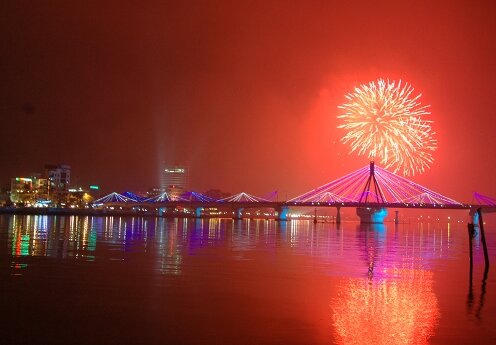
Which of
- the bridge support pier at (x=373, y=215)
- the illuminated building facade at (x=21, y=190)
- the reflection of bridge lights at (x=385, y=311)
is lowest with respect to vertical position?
the reflection of bridge lights at (x=385, y=311)

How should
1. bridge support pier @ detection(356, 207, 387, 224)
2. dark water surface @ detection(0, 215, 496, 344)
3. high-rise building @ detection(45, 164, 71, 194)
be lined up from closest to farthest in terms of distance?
dark water surface @ detection(0, 215, 496, 344), bridge support pier @ detection(356, 207, 387, 224), high-rise building @ detection(45, 164, 71, 194)

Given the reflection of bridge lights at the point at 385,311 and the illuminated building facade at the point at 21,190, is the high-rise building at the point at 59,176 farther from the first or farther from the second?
the reflection of bridge lights at the point at 385,311

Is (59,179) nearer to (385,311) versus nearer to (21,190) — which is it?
(21,190)

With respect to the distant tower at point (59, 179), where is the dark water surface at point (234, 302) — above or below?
below

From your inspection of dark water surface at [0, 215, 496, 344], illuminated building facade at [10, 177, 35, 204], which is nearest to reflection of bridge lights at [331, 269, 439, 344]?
dark water surface at [0, 215, 496, 344]

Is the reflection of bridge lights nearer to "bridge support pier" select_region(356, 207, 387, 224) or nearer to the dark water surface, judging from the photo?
the dark water surface

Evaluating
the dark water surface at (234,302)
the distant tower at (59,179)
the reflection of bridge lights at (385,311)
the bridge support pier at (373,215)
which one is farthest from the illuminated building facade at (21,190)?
the reflection of bridge lights at (385,311)

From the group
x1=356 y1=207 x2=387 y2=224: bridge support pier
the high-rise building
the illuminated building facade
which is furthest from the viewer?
the high-rise building

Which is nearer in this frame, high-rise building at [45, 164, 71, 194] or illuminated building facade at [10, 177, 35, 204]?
illuminated building facade at [10, 177, 35, 204]

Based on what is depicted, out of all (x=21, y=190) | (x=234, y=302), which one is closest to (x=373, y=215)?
(x=21, y=190)
